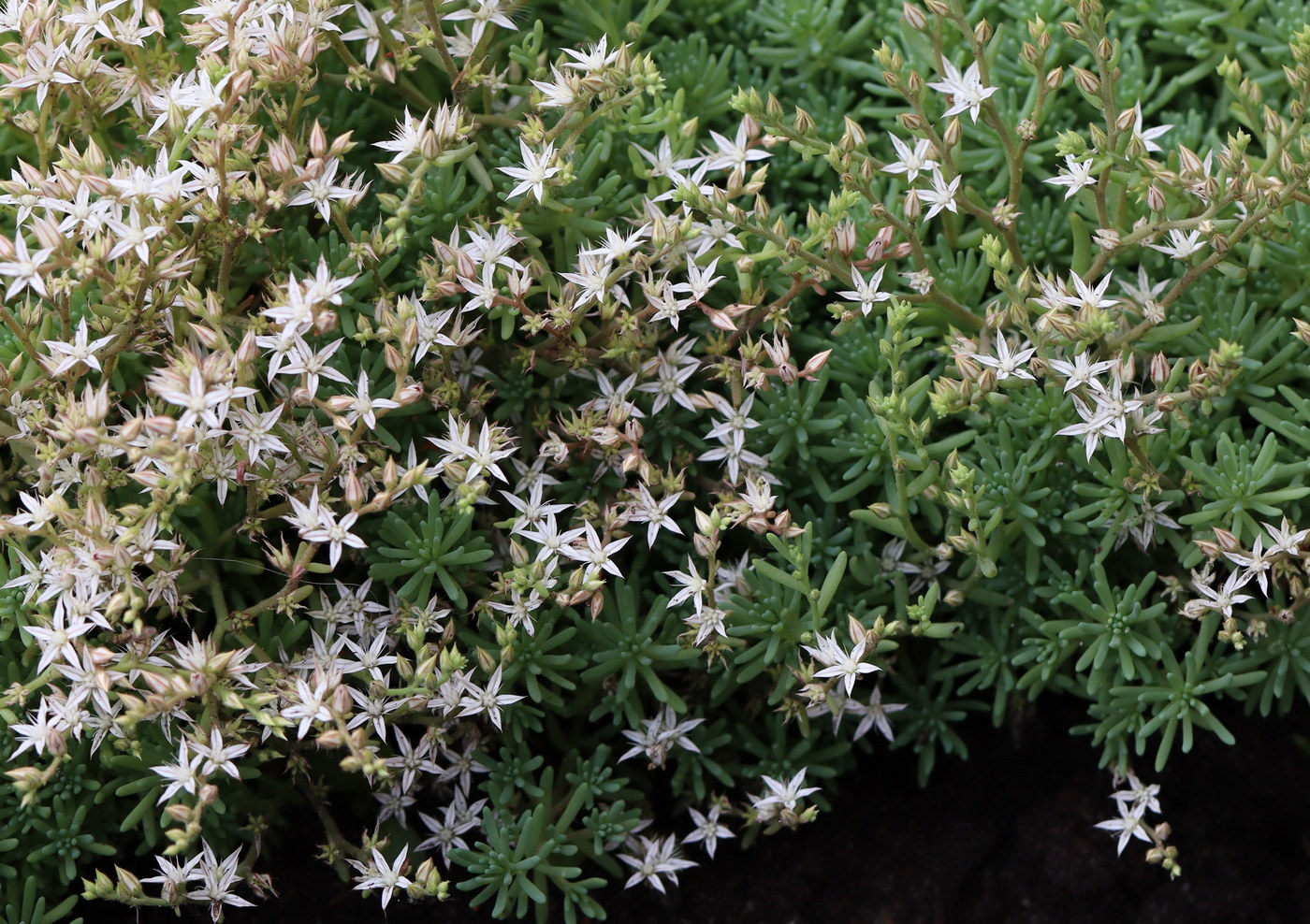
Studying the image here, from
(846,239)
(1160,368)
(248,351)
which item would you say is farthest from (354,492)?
(1160,368)

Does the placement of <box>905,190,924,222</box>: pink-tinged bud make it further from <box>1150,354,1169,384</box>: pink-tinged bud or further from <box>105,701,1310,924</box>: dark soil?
<box>105,701,1310,924</box>: dark soil

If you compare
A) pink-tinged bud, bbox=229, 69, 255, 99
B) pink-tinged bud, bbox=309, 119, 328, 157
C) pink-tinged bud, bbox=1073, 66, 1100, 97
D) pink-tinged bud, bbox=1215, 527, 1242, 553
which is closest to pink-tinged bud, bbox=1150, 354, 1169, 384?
pink-tinged bud, bbox=1215, 527, 1242, 553

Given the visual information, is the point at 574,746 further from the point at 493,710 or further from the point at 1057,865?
the point at 1057,865

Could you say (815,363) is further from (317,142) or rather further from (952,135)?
(317,142)

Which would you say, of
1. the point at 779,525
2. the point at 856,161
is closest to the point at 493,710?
the point at 779,525

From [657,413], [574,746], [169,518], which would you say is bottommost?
[574,746]

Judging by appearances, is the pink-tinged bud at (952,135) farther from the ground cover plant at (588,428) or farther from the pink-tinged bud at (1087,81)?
the pink-tinged bud at (1087,81)
